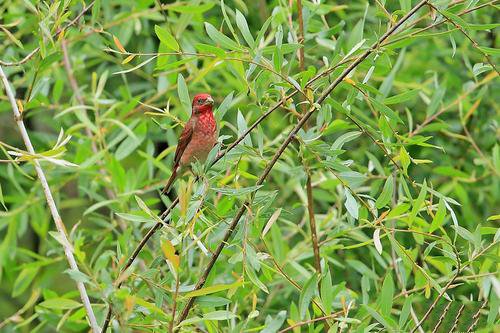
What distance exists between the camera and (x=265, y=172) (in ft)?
7.54

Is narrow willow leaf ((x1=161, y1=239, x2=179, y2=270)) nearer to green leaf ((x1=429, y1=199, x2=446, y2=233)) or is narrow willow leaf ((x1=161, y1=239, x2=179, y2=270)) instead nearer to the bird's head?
green leaf ((x1=429, y1=199, x2=446, y2=233))

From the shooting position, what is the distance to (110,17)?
15.5 feet

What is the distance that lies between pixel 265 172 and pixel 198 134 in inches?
36.3

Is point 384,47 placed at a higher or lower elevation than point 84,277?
higher

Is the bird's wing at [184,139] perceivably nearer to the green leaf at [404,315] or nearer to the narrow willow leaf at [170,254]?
the green leaf at [404,315]

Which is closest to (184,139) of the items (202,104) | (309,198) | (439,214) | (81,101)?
(202,104)

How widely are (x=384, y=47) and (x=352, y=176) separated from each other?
1.16ft

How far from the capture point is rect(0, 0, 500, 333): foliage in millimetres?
2381

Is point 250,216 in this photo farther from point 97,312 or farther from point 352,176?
point 97,312

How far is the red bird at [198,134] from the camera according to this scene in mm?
3125

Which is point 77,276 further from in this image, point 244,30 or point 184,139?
point 184,139

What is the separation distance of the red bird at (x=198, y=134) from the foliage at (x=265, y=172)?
79 millimetres

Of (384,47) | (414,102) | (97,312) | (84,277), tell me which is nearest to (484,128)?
(414,102)

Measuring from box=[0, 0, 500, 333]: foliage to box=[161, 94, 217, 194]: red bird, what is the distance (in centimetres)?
8
